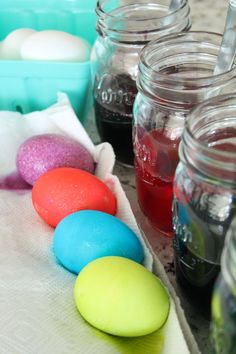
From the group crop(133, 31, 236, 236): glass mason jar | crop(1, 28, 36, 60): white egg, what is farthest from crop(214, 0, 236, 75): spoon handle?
crop(1, 28, 36, 60): white egg

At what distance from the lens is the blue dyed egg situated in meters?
0.57

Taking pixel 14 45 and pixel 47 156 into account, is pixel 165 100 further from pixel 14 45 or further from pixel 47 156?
pixel 14 45

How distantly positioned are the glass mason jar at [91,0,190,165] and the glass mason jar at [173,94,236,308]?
205 mm

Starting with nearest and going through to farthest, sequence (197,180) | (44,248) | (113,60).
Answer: (197,180) → (44,248) → (113,60)

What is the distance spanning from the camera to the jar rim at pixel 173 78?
57 centimetres

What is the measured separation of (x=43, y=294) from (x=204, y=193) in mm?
177

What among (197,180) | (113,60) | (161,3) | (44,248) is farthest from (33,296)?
(161,3)

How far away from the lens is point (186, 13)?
714mm

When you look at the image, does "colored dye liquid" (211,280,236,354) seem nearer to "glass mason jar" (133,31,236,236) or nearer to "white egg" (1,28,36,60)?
"glass mason jar" (133,31,236,236)

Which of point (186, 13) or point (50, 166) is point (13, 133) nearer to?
point (50, 166)

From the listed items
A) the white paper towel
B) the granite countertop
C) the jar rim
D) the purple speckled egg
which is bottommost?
the granite countertop

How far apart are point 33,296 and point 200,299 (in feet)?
0.51

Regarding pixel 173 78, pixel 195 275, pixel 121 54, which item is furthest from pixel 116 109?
pixel 195 275

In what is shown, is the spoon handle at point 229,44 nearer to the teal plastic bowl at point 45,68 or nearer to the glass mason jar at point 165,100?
the glass mason jar at point 165,100
